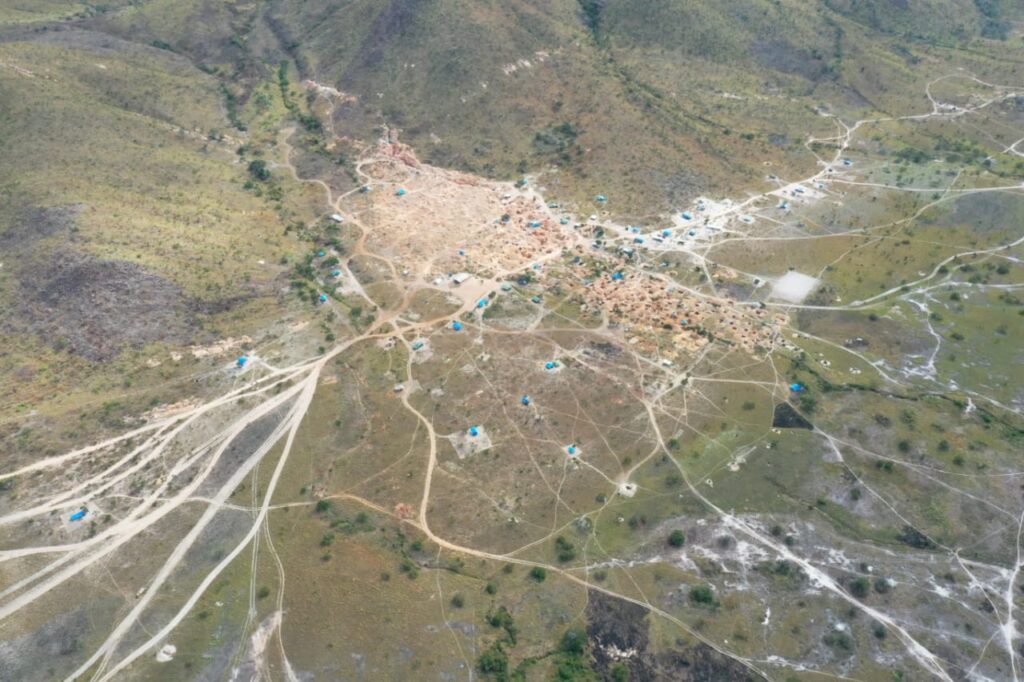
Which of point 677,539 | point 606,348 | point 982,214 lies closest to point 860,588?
point 677,539

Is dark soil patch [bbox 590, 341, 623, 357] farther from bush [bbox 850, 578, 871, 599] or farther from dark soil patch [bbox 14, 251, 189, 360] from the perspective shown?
dark soil patch [bbox 14, 251, 189, 360]

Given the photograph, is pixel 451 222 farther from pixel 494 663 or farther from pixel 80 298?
pixel 494 663

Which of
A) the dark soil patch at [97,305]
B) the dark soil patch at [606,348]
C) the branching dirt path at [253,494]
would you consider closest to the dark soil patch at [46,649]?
the branching dirt path at [253,494]

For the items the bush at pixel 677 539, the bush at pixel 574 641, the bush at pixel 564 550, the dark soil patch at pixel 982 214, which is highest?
the dark soil patch at pixel 982 214

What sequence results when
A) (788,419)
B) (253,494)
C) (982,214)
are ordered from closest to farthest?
1. (253,494)
2. (788,419)
3. (982,214)

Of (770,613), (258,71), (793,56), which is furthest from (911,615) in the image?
(258,71)

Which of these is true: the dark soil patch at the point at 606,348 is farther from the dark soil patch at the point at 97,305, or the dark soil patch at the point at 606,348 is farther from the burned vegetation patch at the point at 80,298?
the burned vegetation patch at the point at 80,298
